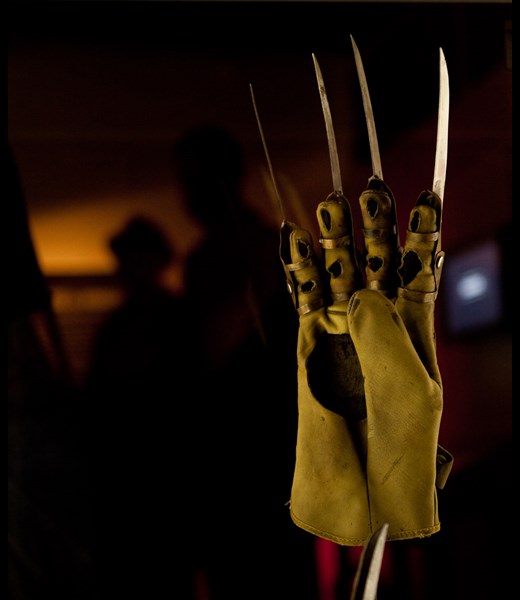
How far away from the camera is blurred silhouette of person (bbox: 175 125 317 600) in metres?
1.48

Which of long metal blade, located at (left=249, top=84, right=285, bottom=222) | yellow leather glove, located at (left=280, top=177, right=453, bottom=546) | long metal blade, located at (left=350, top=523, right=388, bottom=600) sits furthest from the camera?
long metal blade, located at (left=249, top=84, right=285, bottom=222)

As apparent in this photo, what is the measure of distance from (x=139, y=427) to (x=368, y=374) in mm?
519

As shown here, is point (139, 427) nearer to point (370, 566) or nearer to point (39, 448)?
point (39, 448)

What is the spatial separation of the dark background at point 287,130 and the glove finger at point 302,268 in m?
0.22

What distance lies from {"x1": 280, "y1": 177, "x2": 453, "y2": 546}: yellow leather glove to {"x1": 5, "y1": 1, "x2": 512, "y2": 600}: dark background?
257 mm

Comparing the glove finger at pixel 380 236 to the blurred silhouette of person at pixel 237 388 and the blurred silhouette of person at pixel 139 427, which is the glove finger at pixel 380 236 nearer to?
the blurred silhouette of person at pixel 237 388

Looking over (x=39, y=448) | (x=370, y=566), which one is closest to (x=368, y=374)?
(x=370, y=566)

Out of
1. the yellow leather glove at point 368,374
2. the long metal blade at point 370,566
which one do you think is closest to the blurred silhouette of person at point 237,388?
the yellow leather glove at point 368,374

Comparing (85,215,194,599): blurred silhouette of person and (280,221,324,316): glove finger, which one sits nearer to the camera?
(280,221,324,316): glove finger

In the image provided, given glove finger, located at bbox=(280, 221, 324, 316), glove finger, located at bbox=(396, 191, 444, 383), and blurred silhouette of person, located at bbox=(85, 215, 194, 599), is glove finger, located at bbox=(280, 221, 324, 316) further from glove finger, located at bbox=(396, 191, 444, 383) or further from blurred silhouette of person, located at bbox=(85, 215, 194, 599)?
blurred silhouette of person, located at bbox=(85, 215, 194, 599)

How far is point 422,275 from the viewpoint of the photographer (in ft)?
4.04

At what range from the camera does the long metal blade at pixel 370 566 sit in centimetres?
94

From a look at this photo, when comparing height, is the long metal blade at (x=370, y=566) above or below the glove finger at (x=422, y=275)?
below

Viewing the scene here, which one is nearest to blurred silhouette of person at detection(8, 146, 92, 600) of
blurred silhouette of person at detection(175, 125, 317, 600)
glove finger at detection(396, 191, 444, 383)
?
blurred silhouette of person at detection(175, 125, 317, 600)
